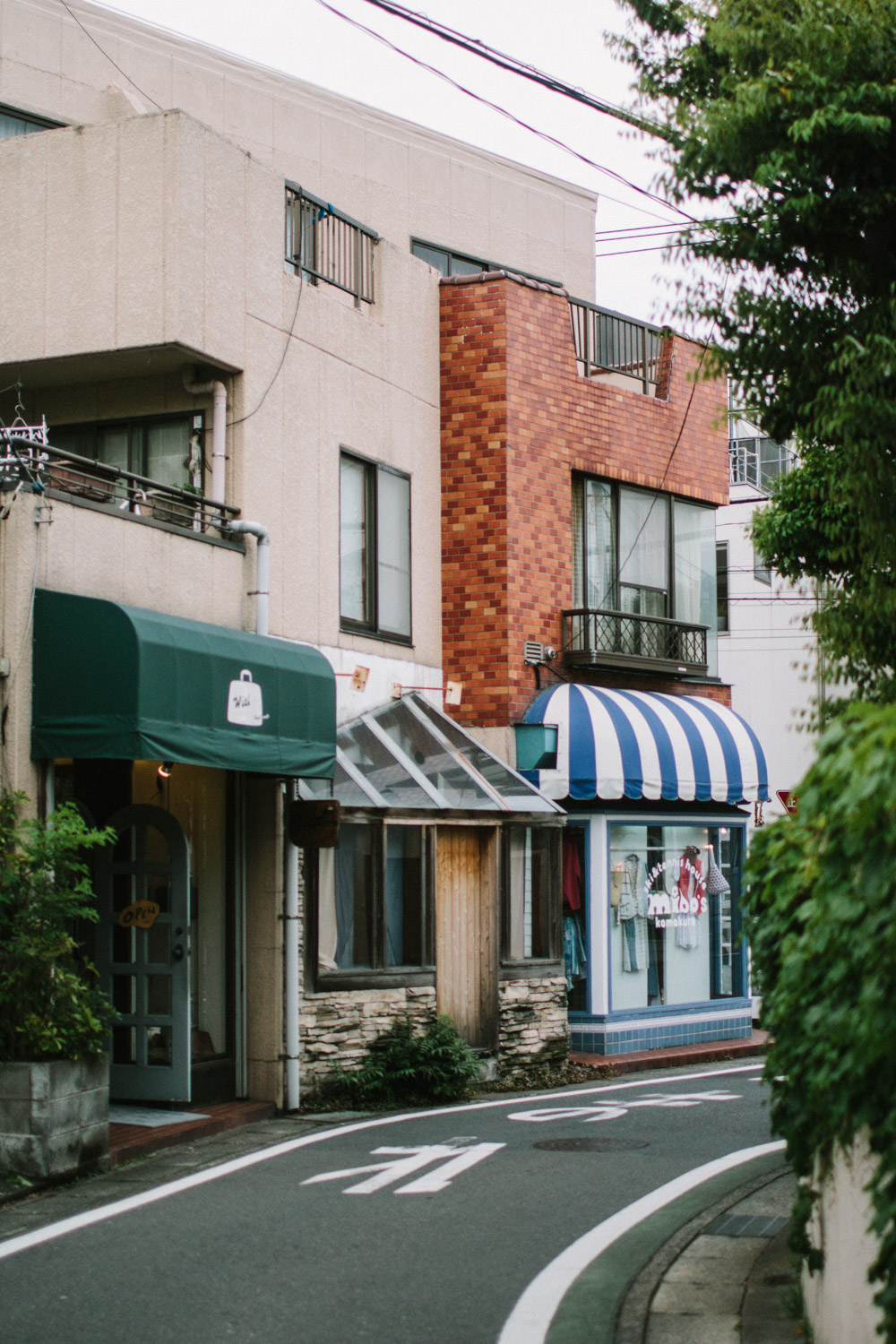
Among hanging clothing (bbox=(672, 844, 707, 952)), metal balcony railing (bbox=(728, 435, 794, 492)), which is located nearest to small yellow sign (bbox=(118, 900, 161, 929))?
hanging clothing (bbox=(672, 844, 707, 952))

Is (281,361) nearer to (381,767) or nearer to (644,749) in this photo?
(381,767)

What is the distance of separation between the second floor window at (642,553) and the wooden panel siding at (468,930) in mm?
3822

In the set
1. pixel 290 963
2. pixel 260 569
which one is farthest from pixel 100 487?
pixel 290 963

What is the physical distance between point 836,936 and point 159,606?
849 cm

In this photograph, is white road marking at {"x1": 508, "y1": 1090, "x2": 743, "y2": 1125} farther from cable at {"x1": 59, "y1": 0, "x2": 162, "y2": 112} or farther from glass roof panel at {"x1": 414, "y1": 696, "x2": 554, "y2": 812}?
cable at {"x1": 59, "y1": 0, "x2": 162, "y2": 112}

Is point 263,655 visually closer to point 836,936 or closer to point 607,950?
point 607,950

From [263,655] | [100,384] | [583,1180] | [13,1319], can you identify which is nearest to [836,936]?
[13,1319]

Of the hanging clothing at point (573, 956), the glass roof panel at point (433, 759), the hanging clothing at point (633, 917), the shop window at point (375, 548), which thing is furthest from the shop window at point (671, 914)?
the shop window at point (375, 548)

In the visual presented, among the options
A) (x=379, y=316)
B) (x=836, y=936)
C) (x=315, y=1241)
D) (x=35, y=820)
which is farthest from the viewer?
(x=379, y=316)

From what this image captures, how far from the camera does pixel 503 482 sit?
56.0 feet

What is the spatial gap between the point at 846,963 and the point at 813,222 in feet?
19.4

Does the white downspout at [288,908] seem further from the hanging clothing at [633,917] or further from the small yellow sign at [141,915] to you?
the hanging clothing at [633,917]

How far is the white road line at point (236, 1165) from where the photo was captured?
8234 millimetres

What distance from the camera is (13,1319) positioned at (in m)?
6.68
